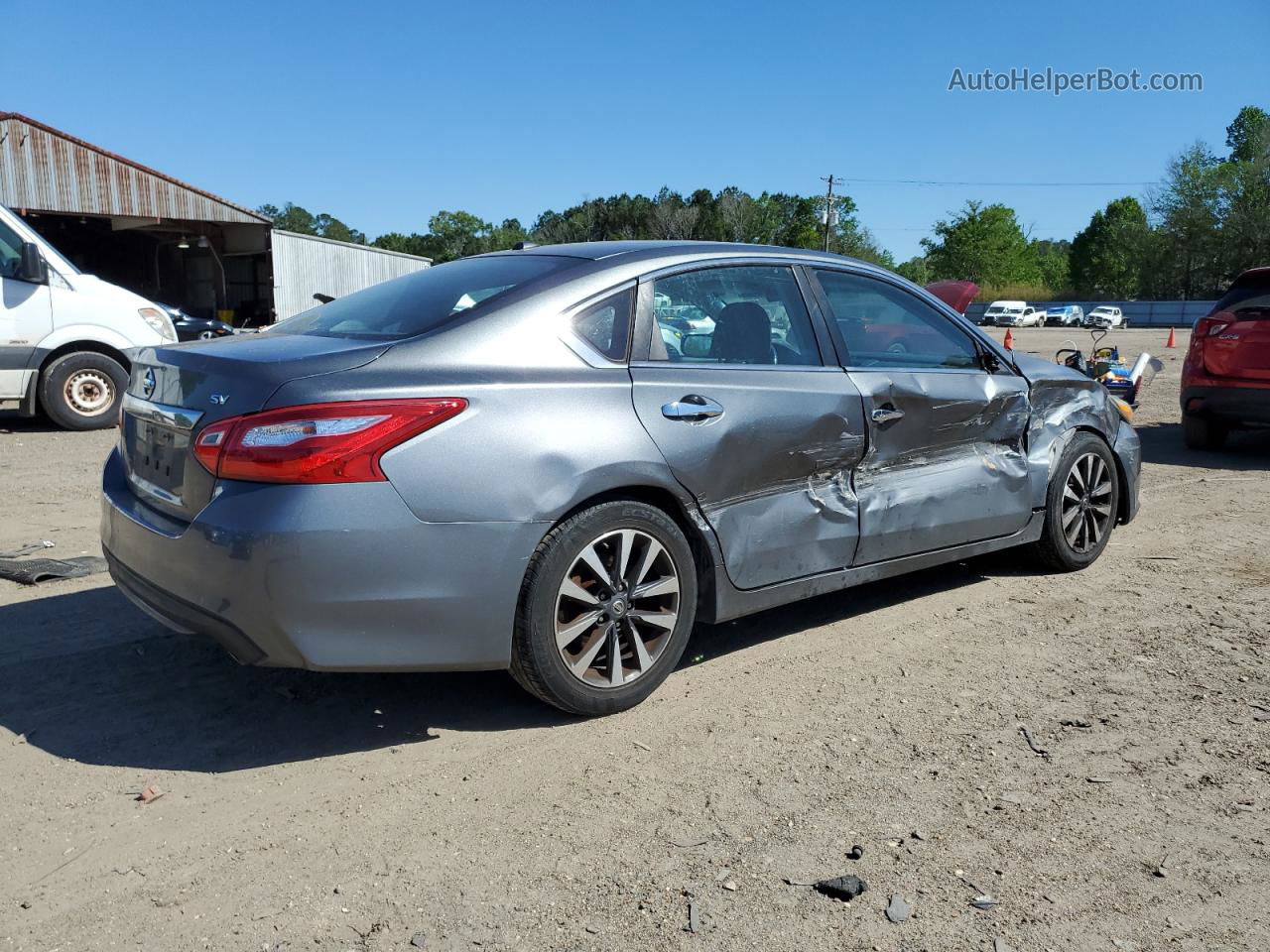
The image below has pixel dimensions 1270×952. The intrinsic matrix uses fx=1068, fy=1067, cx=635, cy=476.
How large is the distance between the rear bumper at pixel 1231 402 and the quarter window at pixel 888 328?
5241mm

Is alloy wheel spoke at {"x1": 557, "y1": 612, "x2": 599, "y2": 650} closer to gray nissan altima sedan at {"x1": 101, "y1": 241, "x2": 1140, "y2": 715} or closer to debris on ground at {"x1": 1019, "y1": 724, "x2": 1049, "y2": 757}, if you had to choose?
gray nissan altima sedan at {"x1": 101, "y1": 241, "x2": 1140, "y2": 715}

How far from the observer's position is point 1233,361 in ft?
29.2

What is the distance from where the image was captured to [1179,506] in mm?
7082

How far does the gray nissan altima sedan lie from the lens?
302 centimetres

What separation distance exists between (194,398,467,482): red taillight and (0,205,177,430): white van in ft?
25.2

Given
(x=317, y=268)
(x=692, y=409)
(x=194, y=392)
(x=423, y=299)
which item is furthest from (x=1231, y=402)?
(x=317, y=268)

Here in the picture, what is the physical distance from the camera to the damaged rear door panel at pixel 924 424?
4.25 m

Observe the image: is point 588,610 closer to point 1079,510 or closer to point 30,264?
point 1079,510

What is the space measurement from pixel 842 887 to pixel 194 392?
7.59 feet

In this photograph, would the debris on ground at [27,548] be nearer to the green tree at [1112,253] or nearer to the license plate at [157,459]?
the license plate at [157,459]

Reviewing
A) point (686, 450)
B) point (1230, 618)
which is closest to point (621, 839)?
point (686, 450)

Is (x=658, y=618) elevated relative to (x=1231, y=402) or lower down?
lower down

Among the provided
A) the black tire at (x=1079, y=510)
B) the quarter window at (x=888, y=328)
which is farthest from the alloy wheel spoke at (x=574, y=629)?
the black tire at (x=1079, y=510)

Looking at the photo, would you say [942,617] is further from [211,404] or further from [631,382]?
[211,404]
